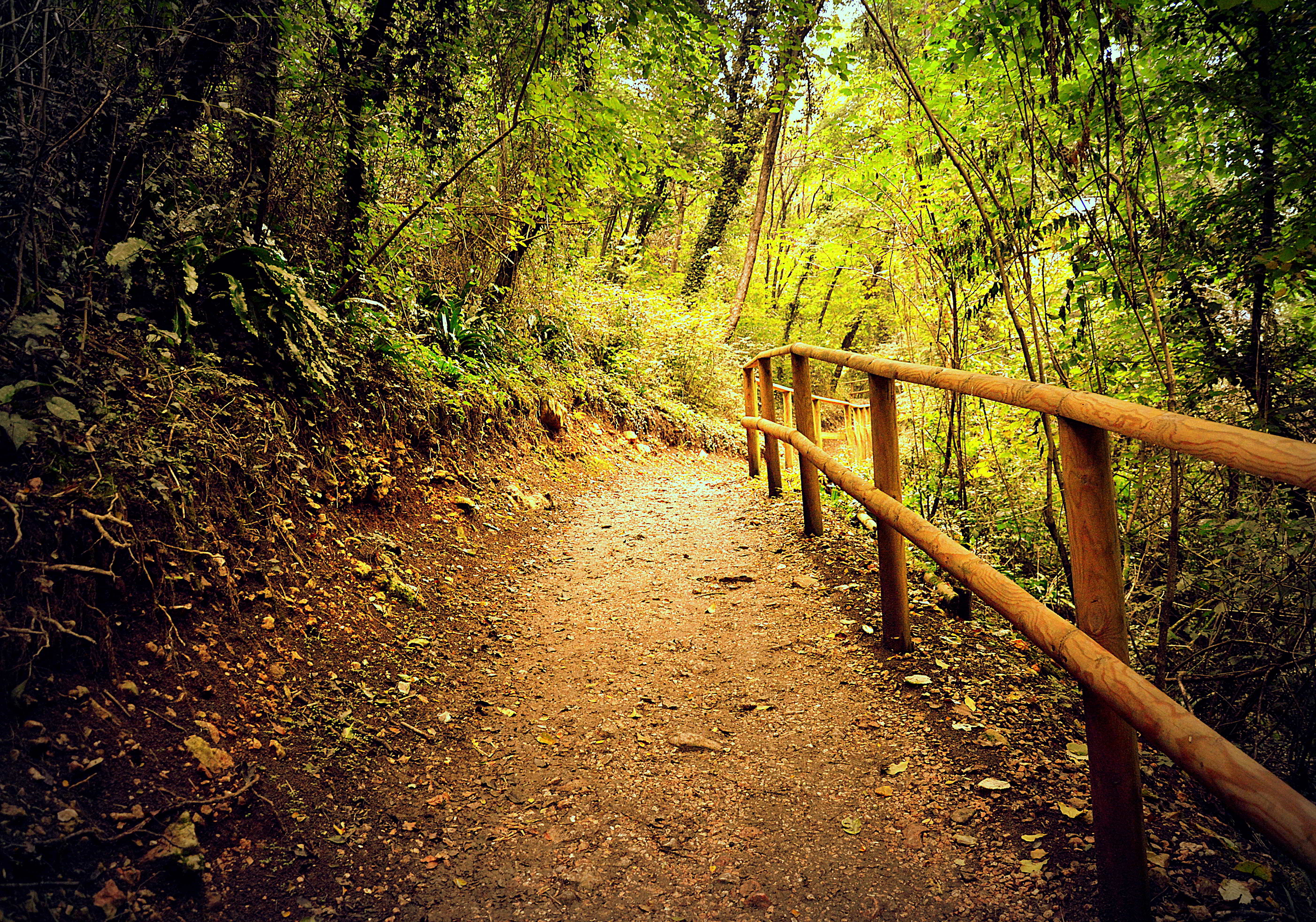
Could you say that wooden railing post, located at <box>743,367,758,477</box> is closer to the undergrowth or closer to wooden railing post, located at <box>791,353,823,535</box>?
wooden railing post, located at <box>791,353,823,535</box>

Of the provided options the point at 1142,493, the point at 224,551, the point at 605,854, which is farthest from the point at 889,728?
the point at 224,551

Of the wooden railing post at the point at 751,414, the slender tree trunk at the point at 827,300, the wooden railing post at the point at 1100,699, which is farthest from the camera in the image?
the slender tree trunk at the point at 827,300

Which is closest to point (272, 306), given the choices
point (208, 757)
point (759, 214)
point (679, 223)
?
point (208, 757)

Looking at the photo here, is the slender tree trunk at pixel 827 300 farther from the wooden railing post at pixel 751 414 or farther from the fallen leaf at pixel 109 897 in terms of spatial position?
the fallen leaf at pixel 109 897

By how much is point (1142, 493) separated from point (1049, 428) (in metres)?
0.55

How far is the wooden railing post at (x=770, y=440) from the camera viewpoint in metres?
5.96

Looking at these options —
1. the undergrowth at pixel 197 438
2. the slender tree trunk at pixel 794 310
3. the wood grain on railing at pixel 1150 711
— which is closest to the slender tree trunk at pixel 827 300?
the slender tree trunk at pixel 794 310

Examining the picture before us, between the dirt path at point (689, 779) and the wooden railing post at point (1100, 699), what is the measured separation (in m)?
0.39

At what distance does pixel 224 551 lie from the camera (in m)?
2.75

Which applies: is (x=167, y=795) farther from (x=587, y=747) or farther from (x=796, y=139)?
(x=796, y=139)

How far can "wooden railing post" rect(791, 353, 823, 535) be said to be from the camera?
4484mm

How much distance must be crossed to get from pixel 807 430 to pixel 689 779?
2.68 m

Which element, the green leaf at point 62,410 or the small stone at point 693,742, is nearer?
the green leaf at point 62,410

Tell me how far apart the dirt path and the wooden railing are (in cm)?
46
